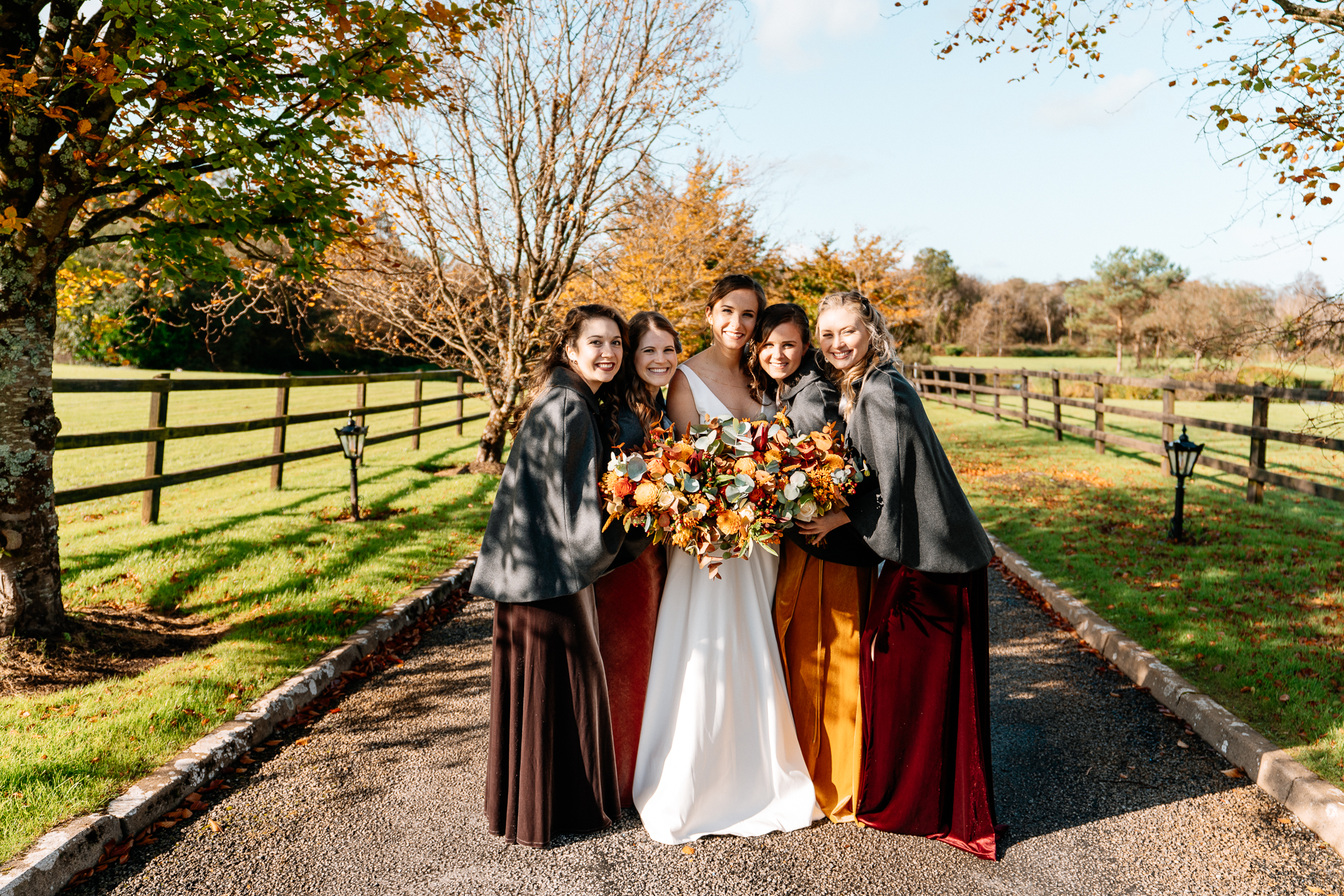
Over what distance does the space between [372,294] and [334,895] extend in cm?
1065

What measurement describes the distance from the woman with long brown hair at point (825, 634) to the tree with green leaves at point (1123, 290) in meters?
71.8

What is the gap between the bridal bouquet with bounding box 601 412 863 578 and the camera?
3.27 meters

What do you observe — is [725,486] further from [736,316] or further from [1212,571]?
[1212,571]

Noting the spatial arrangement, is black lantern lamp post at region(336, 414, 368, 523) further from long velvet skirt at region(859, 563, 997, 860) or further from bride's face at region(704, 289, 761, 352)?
long velvet skirt at region(859, 563, 997, 860)

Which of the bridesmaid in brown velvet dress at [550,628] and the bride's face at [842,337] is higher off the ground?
the bride's face at [842,337]

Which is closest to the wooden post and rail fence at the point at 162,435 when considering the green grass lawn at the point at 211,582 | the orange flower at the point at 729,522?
the green grass lawn at the point at 211,582

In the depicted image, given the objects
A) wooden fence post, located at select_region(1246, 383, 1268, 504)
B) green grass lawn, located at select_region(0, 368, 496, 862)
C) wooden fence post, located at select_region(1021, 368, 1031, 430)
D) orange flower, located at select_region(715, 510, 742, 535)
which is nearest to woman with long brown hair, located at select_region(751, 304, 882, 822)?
orange flower, located at select_region(715, 510, 742, 535)

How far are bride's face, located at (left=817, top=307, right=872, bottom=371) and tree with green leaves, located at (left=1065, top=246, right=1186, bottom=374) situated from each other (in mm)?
71768

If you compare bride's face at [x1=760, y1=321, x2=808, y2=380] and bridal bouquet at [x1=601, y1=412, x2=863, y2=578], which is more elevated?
bride's face at [x1=760, y1=321, x2=808, y2=380]

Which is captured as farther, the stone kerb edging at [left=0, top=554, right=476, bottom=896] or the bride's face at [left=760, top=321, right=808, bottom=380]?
the bride's face at [left=760, top=321, right=808, bottom=380]

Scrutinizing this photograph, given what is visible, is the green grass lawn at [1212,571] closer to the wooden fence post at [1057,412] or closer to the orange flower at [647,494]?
the wooden fence post at [1057,412]

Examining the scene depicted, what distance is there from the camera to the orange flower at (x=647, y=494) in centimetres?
322

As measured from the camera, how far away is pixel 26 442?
4664 mm

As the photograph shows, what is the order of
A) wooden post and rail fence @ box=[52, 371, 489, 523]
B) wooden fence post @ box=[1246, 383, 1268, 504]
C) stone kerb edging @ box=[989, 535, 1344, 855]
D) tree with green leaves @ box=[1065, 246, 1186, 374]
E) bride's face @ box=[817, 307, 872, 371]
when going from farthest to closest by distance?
tree with green leaves @ box=[1065, 246, 1186, 374] → wooden fence post @ box=[1246, 383, 1268, 504] → wooden post and rail fence @ box=[52, 371, 489, 523] → bride's face @ box=[817, 307, 872, 371] → stone kerb edging @ box=[989, 535, 1344, 855]
